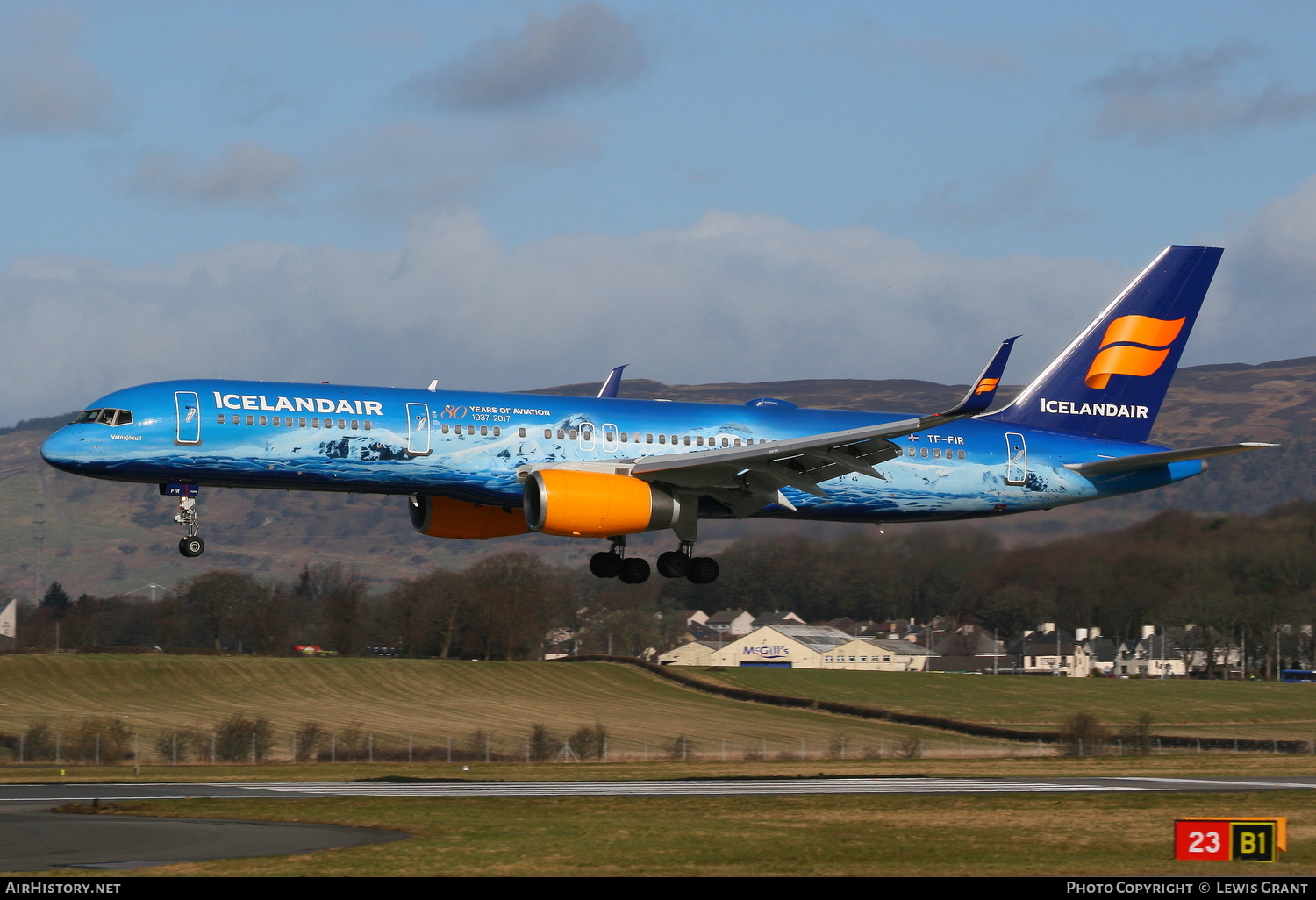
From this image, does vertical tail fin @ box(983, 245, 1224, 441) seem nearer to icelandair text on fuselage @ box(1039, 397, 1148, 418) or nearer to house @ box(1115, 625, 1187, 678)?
icelandair text on fuselage @ box(1039, 397, 1148, 418)

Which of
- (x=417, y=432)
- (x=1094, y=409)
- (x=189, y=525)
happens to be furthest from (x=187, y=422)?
(x=1094, y=409)

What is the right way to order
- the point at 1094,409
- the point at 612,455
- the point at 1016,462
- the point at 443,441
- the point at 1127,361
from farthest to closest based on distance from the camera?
the point at 1127,361, the point at 1094,409, the point at 1016,462, the point at 612,455, the point at 443,441

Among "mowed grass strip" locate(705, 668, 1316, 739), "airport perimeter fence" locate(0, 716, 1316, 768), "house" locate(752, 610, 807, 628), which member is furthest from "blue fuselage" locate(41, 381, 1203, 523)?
"house" locate(752, 610, 807, 628)

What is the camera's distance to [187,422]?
3594 centimetres

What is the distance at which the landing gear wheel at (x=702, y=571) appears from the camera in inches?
1603

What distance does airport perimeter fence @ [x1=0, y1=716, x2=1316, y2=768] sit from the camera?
63.6 metres

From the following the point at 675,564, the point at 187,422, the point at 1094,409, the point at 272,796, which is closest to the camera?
the point at 187,422

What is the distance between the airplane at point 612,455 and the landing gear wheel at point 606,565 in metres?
0.06

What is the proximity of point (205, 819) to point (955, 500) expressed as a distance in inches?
860

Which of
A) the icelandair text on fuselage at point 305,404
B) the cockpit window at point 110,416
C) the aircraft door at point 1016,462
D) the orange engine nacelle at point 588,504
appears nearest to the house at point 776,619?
the aircraft door at point 1016,462

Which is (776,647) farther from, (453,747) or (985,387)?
(985,387)

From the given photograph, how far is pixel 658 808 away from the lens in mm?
35875

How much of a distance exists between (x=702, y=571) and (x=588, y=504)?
5597mm
